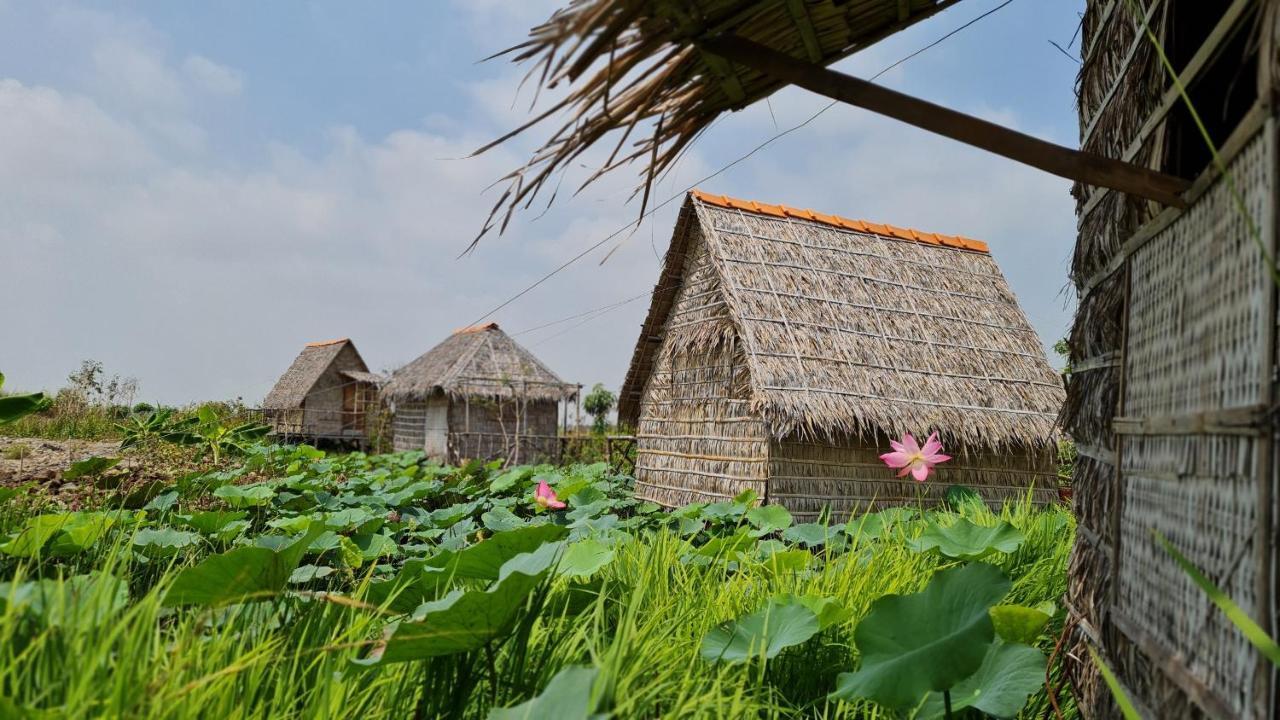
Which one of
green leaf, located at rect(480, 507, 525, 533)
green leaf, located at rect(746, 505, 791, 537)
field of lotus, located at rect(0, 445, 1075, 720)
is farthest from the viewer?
green leaf, located at rect(746, 505, 791, 537)

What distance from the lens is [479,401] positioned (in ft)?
59.2

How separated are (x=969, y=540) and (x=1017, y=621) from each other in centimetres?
73

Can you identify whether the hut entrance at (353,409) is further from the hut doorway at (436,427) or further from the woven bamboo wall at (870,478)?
the woven bamboo wall at (870,478)

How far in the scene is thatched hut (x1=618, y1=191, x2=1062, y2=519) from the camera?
720 centimetres

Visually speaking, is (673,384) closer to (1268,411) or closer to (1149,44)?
(1149,44)

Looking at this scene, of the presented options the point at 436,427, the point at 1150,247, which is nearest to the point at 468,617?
the point at 1150,247

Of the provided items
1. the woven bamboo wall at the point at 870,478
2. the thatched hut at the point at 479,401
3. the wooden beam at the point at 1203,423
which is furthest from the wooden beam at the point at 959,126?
the thatched hut at the point at 479,401

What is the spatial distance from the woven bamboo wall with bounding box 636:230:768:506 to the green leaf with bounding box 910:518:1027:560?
12.2 ft

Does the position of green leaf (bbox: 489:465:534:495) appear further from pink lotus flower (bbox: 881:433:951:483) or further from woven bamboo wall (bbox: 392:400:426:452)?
woven bamboo wall (bbox: 392:400:426:452)

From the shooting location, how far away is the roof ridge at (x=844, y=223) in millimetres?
8547

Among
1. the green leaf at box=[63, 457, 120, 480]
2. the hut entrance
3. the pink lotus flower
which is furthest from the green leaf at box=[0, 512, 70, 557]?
the hut entrance

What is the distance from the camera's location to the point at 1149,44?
6.33 feet

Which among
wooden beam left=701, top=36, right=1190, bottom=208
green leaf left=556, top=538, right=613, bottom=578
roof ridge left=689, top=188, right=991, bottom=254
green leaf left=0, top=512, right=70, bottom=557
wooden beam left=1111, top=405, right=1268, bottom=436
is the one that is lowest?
green leaf left=0, top=512, right=70, bottom=557

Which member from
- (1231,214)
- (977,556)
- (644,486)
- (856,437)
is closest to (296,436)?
(644,486)
